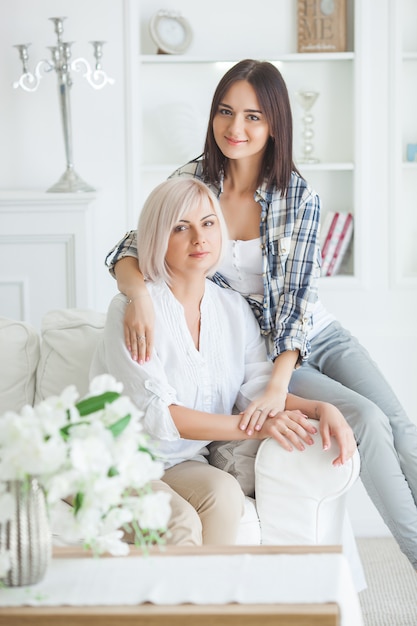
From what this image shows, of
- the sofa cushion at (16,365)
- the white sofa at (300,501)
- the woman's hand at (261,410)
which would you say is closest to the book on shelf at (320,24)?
the sofa cushion at (16,365)

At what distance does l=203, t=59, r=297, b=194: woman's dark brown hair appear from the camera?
254 centimetres

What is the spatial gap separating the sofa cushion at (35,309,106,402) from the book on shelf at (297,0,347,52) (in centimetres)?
176

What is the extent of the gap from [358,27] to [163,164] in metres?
0.92

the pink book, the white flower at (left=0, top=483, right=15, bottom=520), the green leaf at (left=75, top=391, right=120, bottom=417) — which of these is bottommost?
the white flower at (left=0, top=483, right=15, bottom=520)

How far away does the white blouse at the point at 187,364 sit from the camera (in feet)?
7.56

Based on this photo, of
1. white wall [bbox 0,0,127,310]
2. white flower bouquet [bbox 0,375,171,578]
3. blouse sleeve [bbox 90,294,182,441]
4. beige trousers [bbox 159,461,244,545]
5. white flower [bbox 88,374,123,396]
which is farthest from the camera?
white wall [bbox 0,0,127,310]

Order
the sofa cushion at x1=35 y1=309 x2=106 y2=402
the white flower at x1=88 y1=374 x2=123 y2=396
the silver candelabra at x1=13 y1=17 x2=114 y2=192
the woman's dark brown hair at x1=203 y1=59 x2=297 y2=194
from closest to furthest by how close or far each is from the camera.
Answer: the white flower at x1=88 y1=374 x2=123 y2=396 < the woman's dark brown hair at x1=203 y1=59 x2=297 y2=194 < the sofa cushion at x1=35 y1=309 x2=106 y2=402 < the silver candelabra at x1=13 y1=17 x2=114 y2=192

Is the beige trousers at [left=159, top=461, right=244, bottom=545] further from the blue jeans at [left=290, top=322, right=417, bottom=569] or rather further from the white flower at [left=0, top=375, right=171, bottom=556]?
the white flower at [left=0, top=375, right=171, bottom=556]

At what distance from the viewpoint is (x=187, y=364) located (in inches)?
94.9

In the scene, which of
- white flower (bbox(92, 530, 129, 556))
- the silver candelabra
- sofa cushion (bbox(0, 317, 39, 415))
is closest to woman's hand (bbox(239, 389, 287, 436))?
sofa cushion (bbox(0, 317, 39, 415))

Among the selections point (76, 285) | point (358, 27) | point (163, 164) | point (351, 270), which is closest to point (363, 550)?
point (351, 270)

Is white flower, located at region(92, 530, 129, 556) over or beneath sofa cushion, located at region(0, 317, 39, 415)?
beneath

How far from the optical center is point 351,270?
4.15m

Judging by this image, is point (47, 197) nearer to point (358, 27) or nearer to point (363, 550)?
point (358, 27)
